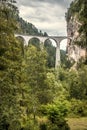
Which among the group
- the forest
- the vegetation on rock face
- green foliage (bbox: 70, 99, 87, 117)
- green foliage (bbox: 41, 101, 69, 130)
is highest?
the vegetation on rock face

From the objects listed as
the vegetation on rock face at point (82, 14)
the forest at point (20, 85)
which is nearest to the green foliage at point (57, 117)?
the forest at point (20, 85)

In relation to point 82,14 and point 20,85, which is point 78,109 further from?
point 82,14

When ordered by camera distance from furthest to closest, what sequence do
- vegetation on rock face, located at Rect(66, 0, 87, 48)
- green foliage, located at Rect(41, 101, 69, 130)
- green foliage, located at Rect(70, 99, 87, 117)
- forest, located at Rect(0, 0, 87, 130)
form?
green foliage, located at Rect(70, 99, 87, 117)
green foliage, located at Rect(41, 101, 69, 130)
vegetation on rock face, located at Rect(66, 0, 87, 48)
forest, located at Rect(0, 0, 87, 130)

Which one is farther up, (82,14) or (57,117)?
(82,14)

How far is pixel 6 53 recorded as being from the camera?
20.0 m

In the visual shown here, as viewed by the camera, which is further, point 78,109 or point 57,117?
point 78,109

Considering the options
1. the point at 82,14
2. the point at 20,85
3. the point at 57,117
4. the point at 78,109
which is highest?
the point at 82,14

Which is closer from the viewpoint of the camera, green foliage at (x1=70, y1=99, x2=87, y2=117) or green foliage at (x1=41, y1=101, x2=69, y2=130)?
green foliage at (x1=41, y1=101, x2=69, y2=130)

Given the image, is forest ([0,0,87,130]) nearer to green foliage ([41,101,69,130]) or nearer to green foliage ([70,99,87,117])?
green foliage ([41,101,69,130])

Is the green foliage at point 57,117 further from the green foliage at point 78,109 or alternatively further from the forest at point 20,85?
the green foliage at point 78,109

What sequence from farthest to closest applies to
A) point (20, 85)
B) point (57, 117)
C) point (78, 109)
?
point (78, 109) → point (57, 117) → point (20, 85)

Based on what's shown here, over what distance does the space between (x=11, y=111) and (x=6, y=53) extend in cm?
312

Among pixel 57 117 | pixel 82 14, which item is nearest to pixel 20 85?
pixel 82 14

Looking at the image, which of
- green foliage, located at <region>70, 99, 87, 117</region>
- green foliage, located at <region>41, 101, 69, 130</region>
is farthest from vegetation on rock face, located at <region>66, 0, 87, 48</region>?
green foliage, located at <region>70, 99, 87, 117</region>
